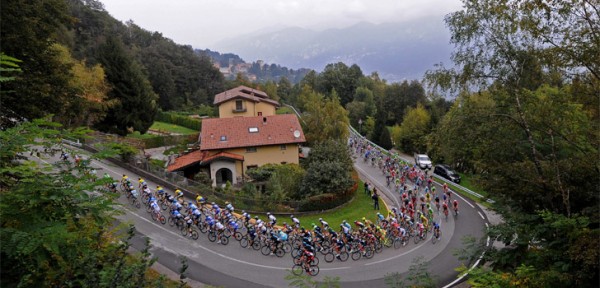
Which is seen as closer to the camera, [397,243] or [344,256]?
[344,256]

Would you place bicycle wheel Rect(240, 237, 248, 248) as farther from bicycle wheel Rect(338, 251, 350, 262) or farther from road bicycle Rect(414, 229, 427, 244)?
road bicycle Rect(414, 229, 427, 244)

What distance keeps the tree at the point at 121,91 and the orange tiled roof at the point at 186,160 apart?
29.1 ft

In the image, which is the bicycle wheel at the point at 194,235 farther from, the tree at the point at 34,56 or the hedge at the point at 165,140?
the hedge at the point at 165,140

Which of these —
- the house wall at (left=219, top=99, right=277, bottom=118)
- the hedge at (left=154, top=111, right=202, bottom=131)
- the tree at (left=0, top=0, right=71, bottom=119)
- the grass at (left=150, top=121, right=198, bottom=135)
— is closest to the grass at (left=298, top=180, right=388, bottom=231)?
the tree at (left=0, top=0, right=71, bottom=119)

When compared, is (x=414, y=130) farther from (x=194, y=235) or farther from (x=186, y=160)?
(x=194, y=235)

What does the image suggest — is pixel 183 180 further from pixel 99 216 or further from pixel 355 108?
pixel 355 108

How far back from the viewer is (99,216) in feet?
24.8

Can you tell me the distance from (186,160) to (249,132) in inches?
226

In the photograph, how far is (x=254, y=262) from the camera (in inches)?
741

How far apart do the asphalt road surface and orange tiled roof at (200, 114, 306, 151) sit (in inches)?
455

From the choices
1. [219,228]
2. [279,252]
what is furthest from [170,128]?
[279,252]

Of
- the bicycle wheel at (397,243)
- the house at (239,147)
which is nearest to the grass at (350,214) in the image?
the bicycle wheel at (397,243)

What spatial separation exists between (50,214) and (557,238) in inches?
489

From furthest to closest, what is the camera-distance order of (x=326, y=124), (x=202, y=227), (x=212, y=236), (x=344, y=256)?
(x=326, y=124) < (x=202, y=227) < (x=212, y=236) < (x=344, y=256)
